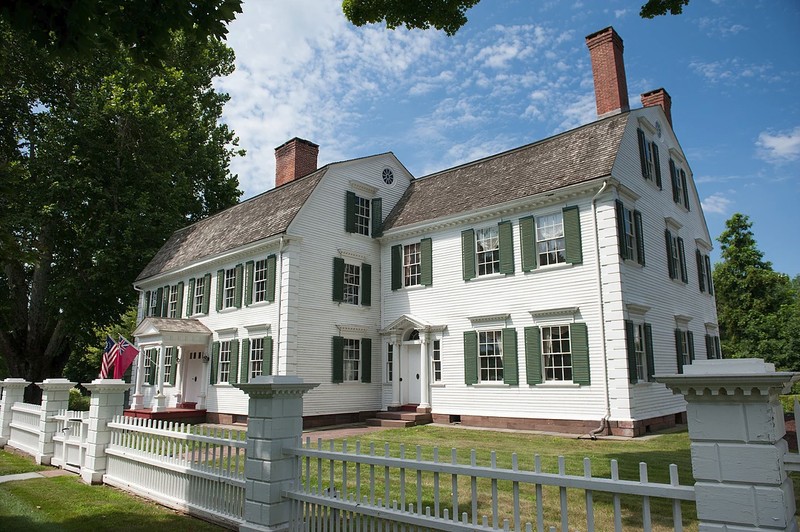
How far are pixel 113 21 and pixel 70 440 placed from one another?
8417mm

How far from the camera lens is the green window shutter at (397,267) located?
19.3 m

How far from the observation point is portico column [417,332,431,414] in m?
17.4

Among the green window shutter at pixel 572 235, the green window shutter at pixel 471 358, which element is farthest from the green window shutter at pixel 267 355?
the green window shutter at pixel 572 235

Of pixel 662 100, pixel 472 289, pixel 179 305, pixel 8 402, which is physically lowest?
pixel 8 402

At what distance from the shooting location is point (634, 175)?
1609cm

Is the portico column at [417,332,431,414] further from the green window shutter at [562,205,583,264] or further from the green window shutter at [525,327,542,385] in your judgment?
the green window shutter at [562,205,583,264]

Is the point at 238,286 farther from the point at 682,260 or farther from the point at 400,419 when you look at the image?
the point at 682,260

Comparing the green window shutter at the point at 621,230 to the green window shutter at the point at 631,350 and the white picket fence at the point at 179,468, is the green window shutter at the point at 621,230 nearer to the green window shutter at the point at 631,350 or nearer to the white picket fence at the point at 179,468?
the green window shutter at the point at 631,350

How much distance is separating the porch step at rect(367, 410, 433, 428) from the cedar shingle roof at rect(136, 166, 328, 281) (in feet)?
22.7

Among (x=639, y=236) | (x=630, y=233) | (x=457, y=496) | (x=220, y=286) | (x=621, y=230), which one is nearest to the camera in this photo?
(x=457, y=496)

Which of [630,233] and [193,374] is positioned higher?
[630,233]

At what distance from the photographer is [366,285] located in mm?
19672

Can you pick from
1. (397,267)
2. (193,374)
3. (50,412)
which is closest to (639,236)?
(397,267)

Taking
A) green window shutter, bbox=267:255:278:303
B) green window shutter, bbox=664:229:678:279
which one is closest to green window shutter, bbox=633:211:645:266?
green window shutter, bbox=664:229:678:279
